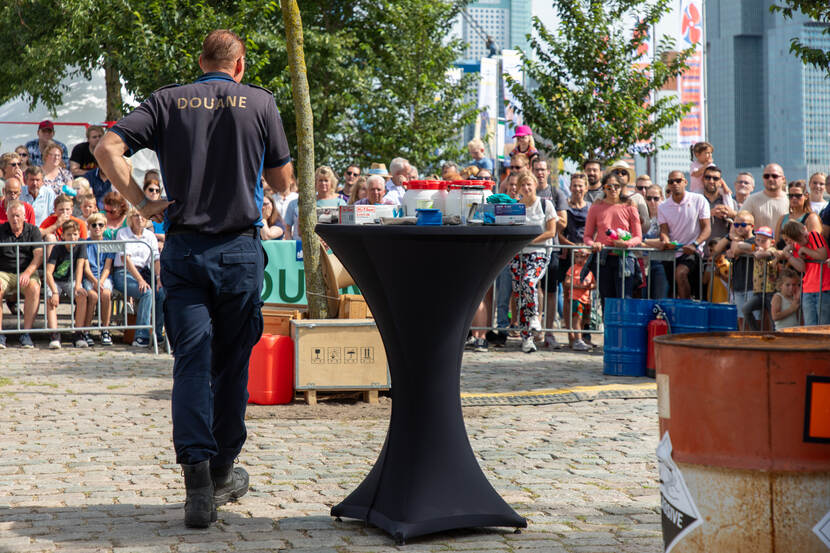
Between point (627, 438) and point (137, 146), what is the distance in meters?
3.76

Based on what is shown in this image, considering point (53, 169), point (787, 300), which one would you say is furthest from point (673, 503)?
point (53, 169)

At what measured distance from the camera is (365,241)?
4477 millimetres

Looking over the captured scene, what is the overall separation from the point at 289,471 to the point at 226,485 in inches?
31.5

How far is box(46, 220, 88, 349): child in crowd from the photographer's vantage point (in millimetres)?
12094

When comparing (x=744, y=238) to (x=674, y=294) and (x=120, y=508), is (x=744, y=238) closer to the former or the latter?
(x=674, y=294)

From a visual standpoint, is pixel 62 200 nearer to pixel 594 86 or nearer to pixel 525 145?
pixel 525 145

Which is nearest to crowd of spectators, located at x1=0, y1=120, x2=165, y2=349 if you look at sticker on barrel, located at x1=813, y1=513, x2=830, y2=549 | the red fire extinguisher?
the red fire extinguisher

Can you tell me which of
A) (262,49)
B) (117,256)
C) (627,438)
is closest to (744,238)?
(627,438)

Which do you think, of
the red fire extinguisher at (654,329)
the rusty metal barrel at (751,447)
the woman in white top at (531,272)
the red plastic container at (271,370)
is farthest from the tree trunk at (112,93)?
the rusty metal barrel at (751,447)

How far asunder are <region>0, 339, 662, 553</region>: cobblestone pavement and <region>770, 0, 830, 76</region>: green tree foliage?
588cm

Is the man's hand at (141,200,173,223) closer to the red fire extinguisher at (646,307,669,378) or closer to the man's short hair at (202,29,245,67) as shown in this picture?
the man's short hair at (202,29,245,67)

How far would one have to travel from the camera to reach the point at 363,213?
15.3 ft

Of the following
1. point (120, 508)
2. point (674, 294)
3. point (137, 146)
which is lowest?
point (120, 508)

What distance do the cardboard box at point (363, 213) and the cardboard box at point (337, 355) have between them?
11.5ft
